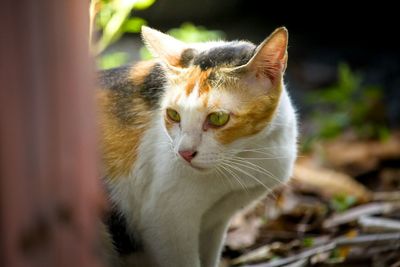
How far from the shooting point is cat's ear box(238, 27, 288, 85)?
9.68 feet

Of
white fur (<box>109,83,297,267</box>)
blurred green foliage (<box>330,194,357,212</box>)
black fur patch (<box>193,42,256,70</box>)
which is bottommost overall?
blurred green foliage (<box>330,194,357,212</box>)

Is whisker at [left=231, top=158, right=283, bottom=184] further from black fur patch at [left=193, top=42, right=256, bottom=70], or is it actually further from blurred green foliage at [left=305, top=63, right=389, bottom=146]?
blurred green foliage at [left=305, top=63, right=389, bottom=146]

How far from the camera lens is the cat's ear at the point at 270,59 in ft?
9.68

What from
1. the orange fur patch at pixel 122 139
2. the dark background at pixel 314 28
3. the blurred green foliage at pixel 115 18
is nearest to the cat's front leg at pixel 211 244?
the orange fur patch at pixel 122 139

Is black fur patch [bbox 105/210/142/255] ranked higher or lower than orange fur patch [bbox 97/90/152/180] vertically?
lower

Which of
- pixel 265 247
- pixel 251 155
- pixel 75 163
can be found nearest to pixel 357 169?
pixel 265 247

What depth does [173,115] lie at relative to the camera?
310cm

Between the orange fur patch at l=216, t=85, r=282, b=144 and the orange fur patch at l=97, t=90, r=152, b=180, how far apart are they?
487mm

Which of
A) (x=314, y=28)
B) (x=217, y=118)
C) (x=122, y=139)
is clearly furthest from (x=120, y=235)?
(x=314, y=28)

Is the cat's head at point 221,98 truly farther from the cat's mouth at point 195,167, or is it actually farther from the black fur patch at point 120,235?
the black fur patch at point 120,235

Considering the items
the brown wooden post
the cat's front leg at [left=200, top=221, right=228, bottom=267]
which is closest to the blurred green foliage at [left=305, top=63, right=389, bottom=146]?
the cat's front leg at [left=200, top=221, right=228, bottom=267]

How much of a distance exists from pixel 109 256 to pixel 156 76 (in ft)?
2.97

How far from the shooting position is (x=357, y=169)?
6258 millimetres

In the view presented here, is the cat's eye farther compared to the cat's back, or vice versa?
the cat's back
